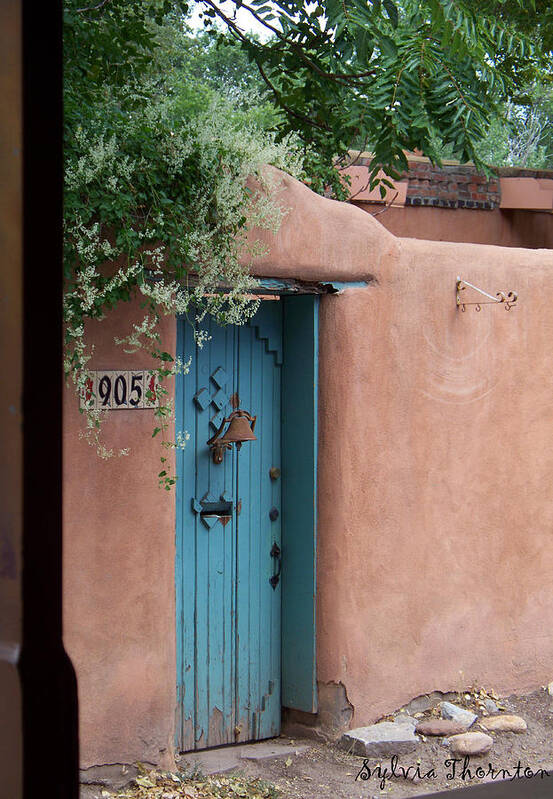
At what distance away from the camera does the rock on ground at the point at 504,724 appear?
16.4 feet

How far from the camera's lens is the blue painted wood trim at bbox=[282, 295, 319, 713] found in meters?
4.70

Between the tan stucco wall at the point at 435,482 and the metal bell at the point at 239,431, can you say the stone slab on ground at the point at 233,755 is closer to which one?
the tan stucco wall at the point at 435,482

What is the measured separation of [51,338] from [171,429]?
344cm

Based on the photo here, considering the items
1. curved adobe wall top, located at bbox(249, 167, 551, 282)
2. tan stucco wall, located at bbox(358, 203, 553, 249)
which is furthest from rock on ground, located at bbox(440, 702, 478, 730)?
tan stucco wall, located at bbox(358, 203, 553, 249)

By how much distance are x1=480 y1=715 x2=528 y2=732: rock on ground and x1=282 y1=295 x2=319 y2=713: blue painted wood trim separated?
1032 mm

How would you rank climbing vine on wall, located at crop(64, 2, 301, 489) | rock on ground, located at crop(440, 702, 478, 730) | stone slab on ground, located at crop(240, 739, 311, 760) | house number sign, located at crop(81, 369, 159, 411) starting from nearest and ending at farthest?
1. climbing vine on wall, located at crop(64, 2, 301, 489)
2. house number sign, located at crop(81, 369, 159, 411)
3. stone slab on ground, located at crop(240, 739, 311, 760)
4. rock on ground, located at crop(440, 702, 478, 730)

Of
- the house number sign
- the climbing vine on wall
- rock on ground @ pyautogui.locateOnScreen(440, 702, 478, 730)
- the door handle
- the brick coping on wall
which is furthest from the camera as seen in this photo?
the brick coping on wall

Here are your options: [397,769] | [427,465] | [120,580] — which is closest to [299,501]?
[427,465]

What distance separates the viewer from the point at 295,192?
4.42 meters

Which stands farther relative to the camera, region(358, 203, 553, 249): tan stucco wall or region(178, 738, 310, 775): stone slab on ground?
region(358, 203, 553, 249): tan stucco wall

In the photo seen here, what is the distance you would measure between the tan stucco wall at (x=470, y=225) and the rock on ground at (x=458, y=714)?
402cm

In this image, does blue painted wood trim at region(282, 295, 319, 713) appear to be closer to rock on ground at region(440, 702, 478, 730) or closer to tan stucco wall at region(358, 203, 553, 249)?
rock on ground at region(440, 702, 478, 730)
